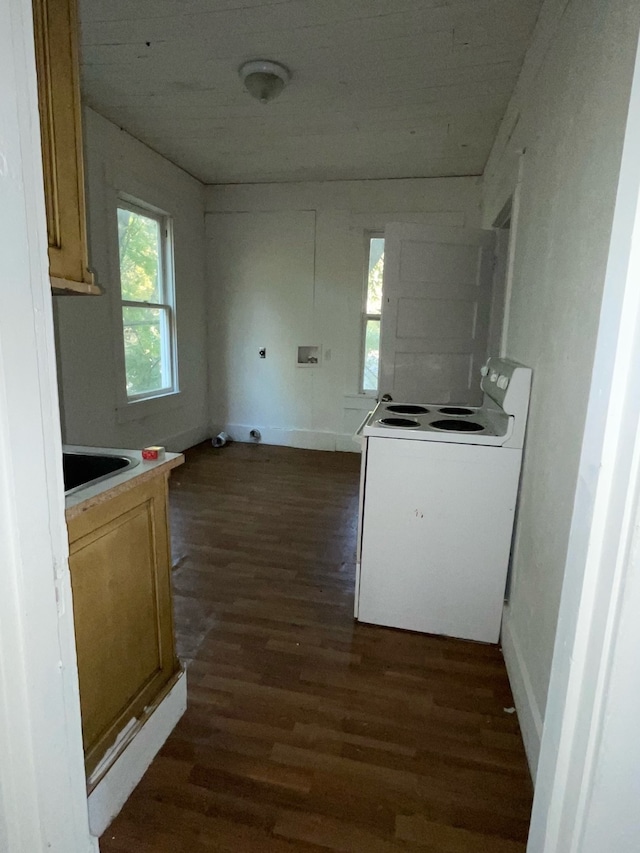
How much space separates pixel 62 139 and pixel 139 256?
3.29 metres

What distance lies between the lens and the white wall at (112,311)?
3.09m

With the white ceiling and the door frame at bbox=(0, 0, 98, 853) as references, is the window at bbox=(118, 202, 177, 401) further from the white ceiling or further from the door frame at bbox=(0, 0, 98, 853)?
the door frame at bbox=(0, 0, 98, 853)

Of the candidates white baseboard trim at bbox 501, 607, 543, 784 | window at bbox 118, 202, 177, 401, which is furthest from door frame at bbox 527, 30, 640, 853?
window at bbox 118, 202, 177, 401

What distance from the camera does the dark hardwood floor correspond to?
1203 mm

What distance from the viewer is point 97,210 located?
319 centimetres

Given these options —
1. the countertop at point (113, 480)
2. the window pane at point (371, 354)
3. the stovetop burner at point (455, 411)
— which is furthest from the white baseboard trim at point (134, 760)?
the window pane at point (371, 354)

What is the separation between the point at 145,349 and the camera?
160 inches

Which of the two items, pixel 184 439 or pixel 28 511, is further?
pixel 184 439

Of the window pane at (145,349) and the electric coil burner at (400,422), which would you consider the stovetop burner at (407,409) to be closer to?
the electric coil burner at (400,422)

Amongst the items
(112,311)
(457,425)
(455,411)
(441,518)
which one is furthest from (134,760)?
(112,311)

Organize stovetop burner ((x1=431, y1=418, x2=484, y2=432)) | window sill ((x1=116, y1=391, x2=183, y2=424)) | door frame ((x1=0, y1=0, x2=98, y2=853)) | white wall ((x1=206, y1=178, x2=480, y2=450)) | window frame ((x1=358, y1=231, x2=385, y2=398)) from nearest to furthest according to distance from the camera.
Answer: door frame ((x1=0, y1=0, x2=98, y2=853)) < stovetop burner ((x1=431, y1=418, x2=484, y2=432)) < window sill ((x1=116, y1=391, x2=183, y2=424)) < white wall ((x1=206, y1=178, x2=480, y2=450)) < window frame ((x1=358, y1=231, x2=385, y2=398))

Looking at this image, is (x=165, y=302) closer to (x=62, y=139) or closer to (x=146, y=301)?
(x=146, y=301)

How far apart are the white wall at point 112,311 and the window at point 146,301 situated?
10 cm

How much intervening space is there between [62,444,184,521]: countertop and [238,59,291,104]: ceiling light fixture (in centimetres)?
223
